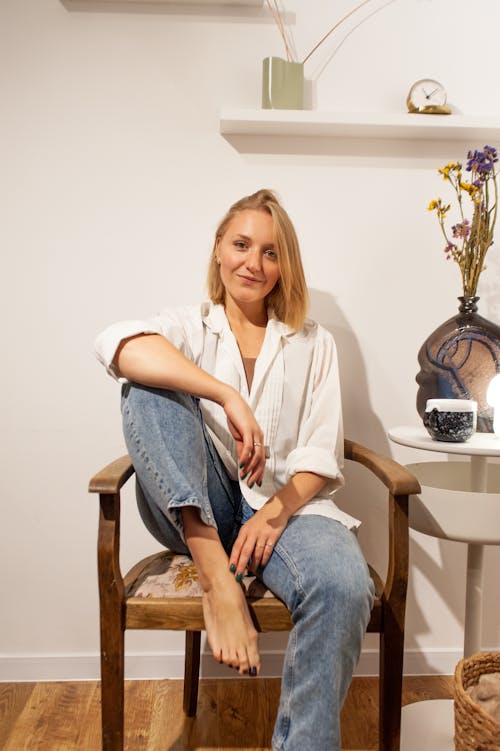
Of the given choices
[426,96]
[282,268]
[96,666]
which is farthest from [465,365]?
[96,666]

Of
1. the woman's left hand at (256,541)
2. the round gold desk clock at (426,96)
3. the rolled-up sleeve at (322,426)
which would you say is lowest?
the woman's left hand at (256,541)

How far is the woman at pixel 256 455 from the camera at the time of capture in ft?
3.78

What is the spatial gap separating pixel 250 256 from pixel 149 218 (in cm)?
42

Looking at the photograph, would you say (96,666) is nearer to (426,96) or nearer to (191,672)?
(191,672)

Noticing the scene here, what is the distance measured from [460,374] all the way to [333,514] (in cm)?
50

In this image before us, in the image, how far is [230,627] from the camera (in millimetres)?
1180

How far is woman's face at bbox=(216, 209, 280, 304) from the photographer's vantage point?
1.58 meters

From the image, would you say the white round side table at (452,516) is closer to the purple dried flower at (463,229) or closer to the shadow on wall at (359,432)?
the shadow on wall at (359,432)

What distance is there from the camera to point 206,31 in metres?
1.83

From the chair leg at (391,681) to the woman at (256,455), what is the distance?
118 millimetres

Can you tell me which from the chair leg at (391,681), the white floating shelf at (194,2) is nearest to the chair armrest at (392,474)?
the chair leg at (391,681)

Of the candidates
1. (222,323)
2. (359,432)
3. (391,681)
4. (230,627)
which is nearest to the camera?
(230,627)

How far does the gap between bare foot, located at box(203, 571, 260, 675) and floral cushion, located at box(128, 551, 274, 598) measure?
2.1 inches

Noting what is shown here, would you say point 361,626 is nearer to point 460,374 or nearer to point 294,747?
point 294,747
